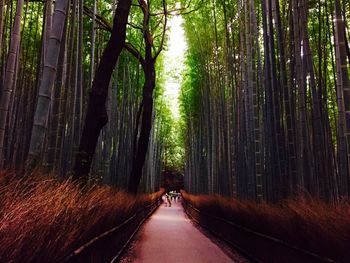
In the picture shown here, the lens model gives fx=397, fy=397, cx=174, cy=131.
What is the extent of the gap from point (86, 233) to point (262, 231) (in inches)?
92.8

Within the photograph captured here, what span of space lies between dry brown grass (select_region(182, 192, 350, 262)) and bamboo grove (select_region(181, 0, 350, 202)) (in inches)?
13.6

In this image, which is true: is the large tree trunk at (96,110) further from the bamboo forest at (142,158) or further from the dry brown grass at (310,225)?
the dry brown grass at (310,225)

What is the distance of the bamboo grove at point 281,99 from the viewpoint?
4.16 m

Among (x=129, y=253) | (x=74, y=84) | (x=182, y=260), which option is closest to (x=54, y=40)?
(x=74, y=84)

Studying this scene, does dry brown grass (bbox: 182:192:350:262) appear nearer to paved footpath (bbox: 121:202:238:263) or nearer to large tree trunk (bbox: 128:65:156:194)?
paved footpath (bbox: 121:202:238:263)

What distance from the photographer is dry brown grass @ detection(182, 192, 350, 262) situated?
2.41 meters

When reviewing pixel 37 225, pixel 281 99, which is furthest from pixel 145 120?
pixel 37 225

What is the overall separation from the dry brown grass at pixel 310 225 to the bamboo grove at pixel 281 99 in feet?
1.13

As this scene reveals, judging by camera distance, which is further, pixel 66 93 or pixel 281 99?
pixel 281 99

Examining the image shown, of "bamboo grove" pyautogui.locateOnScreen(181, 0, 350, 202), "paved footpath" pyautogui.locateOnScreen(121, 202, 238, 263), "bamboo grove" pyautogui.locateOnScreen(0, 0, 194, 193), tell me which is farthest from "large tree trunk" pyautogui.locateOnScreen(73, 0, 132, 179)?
"bamboo grove" pyautogui.locateOnScreen(181, 0, 350, 202)

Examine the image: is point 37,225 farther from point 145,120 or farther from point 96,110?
point 145,120

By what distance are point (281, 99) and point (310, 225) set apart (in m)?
2.81

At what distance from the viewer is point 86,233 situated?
2.80 metres

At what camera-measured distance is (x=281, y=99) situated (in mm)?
5391
